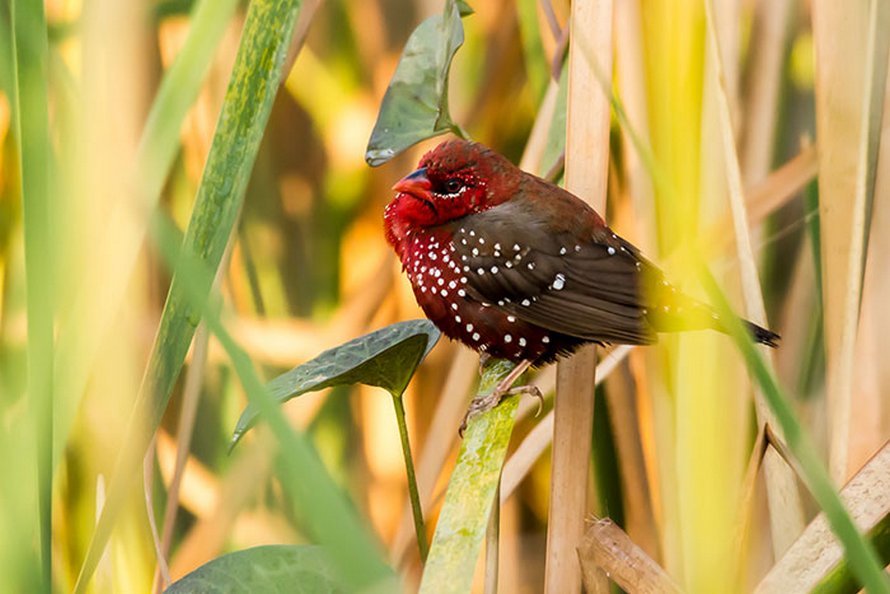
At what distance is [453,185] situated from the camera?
1596mm

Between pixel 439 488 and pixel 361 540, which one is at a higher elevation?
pixel 361 540

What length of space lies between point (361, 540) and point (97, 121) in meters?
0.85

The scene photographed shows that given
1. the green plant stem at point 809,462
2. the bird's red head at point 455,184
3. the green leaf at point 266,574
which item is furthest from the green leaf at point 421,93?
the green plant stem at point 809,462

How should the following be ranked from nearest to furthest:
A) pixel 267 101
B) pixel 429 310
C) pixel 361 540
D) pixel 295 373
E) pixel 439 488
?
1. pixel 361 540
2. pixel 267 101
3. pixel 295 373
4. pixel 429 310
5. pixel 439 488

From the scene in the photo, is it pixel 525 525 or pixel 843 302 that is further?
pixel 525 525

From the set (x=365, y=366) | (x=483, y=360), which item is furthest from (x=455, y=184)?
(x=365, y=366)

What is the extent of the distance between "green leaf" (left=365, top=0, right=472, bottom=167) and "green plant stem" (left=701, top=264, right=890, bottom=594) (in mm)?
724

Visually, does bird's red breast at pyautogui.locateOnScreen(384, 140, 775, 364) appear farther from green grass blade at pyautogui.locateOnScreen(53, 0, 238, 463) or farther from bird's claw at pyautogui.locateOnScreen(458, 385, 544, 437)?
green grass blade at pyautogui.locateOnScreen(53, 0, 238, 463)

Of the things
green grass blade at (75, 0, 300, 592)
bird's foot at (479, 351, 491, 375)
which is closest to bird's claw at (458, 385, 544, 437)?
bird's foot at (479, 351, 491, 375)

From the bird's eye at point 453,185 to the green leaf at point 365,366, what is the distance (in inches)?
14.7

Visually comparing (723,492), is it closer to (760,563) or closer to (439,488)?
(760,563)

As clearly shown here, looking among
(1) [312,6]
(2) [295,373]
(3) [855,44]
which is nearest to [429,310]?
(2) [295,373]

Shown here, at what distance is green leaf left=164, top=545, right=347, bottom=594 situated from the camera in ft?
3.32

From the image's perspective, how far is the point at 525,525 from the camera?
2.00 m
